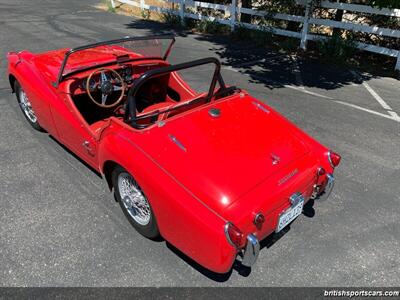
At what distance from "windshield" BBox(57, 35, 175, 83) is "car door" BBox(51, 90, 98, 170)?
412 millimetres

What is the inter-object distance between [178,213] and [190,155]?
0.54 m

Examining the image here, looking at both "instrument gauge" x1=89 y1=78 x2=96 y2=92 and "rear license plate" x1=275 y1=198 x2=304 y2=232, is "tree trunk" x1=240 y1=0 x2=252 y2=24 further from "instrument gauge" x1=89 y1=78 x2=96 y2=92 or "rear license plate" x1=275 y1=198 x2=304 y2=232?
"rear license plate" x1=275 y1=198 x2=304 y2=232

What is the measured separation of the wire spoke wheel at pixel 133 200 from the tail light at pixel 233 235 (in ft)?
3.25

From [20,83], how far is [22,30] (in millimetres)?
8678

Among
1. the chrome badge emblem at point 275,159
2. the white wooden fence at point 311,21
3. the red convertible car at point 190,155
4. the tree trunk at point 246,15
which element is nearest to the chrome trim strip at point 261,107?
the red convertible car at point 190,155

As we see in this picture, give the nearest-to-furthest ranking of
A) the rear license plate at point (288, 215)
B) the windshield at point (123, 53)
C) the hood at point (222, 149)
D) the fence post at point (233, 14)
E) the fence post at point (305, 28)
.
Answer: the hood at point (222, 149), the rear license plate at point (288, 215), the windshield at point (123, 53), the fence post at point (305, 28), the fence post at point (233, 14)

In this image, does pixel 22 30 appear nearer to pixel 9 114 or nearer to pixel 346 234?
pixel 9 114

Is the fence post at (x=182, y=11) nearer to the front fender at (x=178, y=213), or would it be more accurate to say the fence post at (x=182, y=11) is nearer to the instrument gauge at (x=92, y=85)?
the instrument gauge at (x=92, y=85)

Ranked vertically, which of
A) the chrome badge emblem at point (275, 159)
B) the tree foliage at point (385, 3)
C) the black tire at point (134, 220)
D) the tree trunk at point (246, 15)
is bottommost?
the black tire at point (134, 220)

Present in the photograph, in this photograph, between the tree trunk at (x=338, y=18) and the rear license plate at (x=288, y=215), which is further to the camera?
the tree trunk at (x=338, y=18)

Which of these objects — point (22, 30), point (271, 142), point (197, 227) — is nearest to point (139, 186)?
point (197, 227)

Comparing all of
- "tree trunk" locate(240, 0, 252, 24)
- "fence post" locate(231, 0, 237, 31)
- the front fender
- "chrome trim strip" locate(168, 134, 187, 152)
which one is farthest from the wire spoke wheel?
"tree trunk" locate(240, 0, 252, 24)

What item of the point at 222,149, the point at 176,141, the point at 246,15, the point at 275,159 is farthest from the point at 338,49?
the point at 176,141

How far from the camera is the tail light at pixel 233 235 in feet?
8.26
